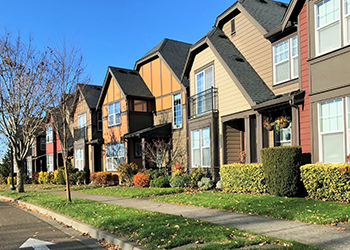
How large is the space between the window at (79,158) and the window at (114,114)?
222 inches

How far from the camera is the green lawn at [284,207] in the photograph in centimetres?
808

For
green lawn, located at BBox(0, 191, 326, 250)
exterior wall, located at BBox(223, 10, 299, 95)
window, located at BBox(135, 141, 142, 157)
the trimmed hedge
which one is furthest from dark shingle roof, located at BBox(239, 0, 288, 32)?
window, located at BBox(135, 141, 142, 157)

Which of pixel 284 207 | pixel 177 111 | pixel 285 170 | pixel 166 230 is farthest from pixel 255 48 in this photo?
pixel 166 230

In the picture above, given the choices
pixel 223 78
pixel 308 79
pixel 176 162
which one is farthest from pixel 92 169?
pixel 308 79

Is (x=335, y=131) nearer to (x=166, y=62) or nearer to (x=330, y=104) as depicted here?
(x=330, y=104)

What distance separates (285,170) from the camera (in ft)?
37.3

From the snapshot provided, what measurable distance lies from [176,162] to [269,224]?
1428cm

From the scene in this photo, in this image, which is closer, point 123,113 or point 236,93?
point 236,93

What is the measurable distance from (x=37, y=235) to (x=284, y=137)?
9.92 m

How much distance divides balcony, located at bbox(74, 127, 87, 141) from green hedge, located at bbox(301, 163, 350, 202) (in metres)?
23.4

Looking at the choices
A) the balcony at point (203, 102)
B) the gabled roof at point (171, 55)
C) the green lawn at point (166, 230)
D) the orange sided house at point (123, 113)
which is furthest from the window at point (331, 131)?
the orange sided house at point (123, 113)

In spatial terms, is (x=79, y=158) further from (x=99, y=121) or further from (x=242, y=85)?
(x=242, y=85)

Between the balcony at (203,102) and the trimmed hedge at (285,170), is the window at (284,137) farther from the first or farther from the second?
the balcony at (203,102)

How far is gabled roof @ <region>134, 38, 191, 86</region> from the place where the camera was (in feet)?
77.0
